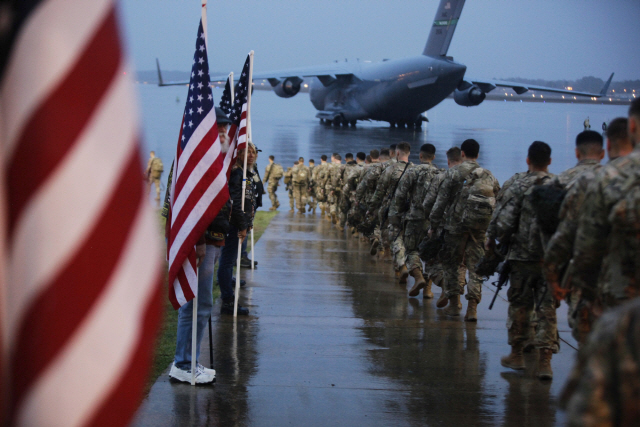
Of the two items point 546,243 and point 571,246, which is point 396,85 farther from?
point 571,246

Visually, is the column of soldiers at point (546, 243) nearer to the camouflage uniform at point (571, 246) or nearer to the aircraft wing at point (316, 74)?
the camouflage uniform at point (571, 246)

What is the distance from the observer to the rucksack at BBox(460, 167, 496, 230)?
26.7ft

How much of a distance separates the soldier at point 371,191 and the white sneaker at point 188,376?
23.3 ft

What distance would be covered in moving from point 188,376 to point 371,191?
25.3 ft

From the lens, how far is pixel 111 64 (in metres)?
1.59

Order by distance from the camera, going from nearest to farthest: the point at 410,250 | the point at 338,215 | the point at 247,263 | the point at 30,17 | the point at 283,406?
the point at 30,17 < the point at 283,406 < the point at 410,250 < the point at 247,263 < the point at 338,215

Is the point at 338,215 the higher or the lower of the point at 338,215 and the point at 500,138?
the lower

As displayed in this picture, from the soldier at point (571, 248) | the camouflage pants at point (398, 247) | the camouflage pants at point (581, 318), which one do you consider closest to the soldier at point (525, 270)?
the soldier at point (571, 248)

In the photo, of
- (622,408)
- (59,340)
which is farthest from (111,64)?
(622,408)

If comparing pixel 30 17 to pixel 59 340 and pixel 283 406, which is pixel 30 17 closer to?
pixel 59 340

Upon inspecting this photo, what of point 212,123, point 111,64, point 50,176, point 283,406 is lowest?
point 283,406

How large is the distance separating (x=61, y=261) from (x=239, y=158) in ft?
23.5

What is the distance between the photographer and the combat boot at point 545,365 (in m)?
6.26

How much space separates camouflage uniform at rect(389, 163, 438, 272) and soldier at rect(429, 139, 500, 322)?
1181mm
